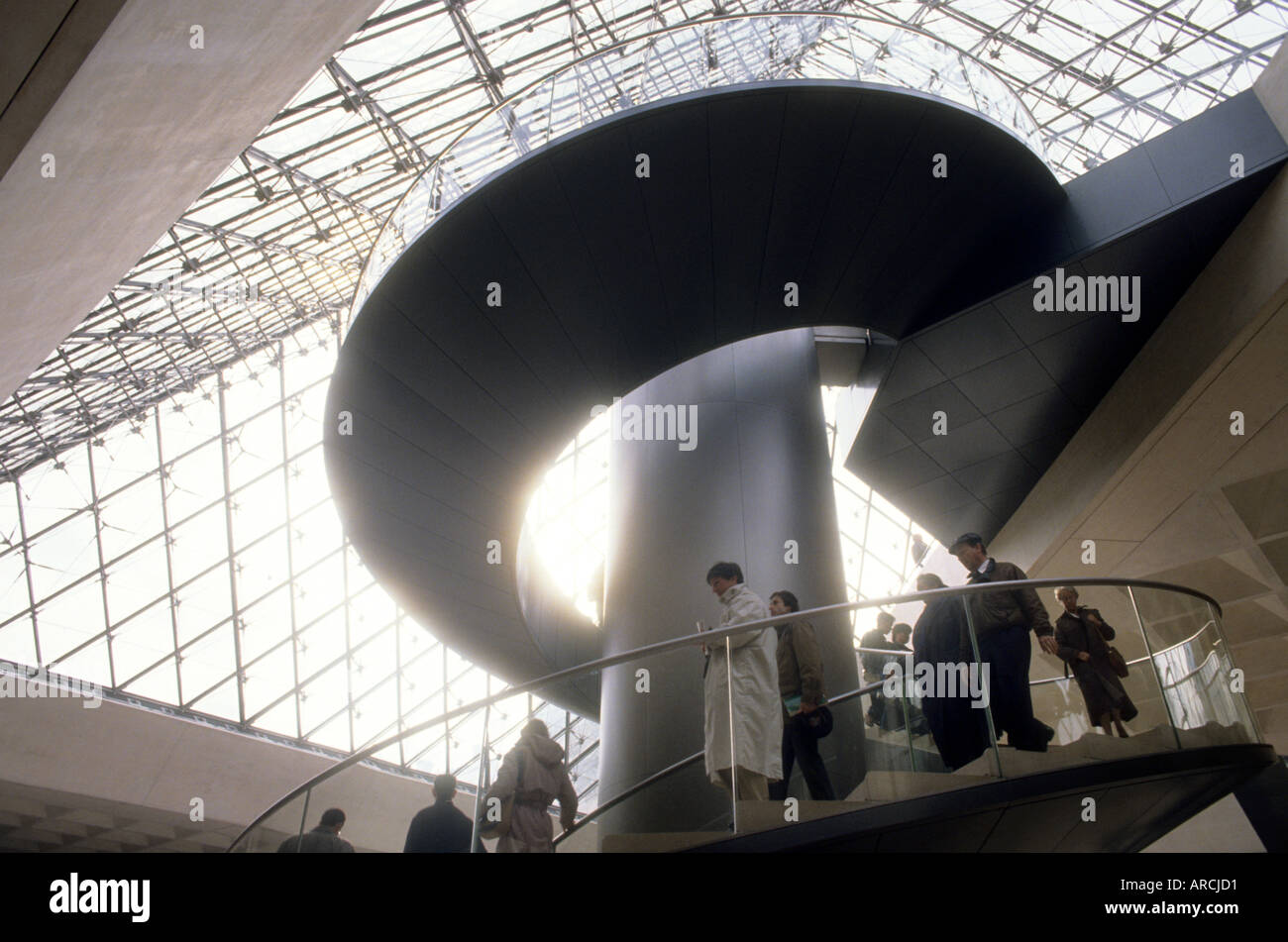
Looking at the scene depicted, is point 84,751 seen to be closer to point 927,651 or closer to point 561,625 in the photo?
point 561,625

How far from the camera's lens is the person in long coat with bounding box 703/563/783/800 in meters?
5.31

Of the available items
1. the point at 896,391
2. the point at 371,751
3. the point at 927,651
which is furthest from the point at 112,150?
the point at 896,391

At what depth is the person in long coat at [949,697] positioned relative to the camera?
209 inches

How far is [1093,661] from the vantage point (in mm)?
5867

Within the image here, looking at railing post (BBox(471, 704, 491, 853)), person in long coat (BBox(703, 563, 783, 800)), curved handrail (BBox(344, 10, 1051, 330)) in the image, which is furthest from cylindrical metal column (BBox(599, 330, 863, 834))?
curved handrail (BBox(344, 10, 1051, 330))

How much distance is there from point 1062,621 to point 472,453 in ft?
24.6

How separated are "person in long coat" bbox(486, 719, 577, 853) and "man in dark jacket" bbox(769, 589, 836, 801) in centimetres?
141

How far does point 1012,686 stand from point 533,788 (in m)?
3.11

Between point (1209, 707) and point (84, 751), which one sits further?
point (84, 751)

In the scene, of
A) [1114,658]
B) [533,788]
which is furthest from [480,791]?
[1114,658]

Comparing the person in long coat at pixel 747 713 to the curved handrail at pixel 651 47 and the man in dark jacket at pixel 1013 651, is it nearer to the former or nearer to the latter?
the man in dark jacket at pixel 1013 651

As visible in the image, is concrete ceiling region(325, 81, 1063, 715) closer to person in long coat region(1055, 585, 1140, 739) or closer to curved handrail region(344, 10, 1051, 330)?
curved handrail region(344, 10, 1051, 330)

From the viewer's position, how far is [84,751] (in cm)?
1703
